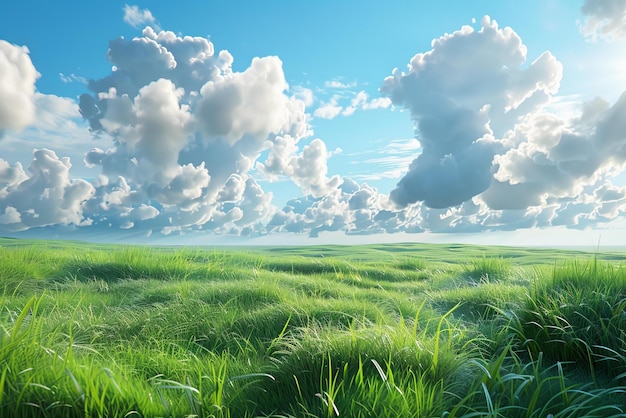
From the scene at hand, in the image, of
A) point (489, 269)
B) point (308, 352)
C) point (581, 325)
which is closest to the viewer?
point (308, 352)

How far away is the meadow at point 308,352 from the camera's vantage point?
8.87ft

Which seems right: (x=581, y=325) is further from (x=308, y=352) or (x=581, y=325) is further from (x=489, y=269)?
(x=489, y=269)

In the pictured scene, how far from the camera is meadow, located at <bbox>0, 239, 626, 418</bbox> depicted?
Answer: 8.87ft

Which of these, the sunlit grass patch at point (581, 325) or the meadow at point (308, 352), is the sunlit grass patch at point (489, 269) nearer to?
the meadow at point (308, 352)

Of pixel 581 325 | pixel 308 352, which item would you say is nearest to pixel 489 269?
pixel 581 325

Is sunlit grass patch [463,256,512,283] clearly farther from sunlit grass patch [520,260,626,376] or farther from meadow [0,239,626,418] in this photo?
sunlit grass patch [520,260,626,376]

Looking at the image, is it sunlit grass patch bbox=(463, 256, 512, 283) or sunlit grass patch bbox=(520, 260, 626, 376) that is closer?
sunlit grass patch bbox=(520, 260, 626, 376)

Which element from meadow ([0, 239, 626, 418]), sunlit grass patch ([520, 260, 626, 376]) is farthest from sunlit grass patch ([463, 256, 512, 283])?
sunlit grass patch ([520, 260, 626, 376])

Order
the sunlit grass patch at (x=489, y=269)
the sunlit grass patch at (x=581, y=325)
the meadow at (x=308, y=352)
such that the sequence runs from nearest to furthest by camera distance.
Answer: the meadow at (x=308, y=352)
the sunlit grass patch at (x=581, y=325)
the sunlit grass patch at (x=489, y=269)

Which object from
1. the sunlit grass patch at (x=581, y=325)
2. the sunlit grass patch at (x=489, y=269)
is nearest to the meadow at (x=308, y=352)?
the sunlit grass patch at (x=581, y=325)

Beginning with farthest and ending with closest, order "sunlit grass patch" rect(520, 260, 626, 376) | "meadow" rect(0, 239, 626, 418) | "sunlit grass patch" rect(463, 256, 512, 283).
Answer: "sunlit grass patch" rect(463, 256, 512, 283), "sunlit grass patch" rect(520, 260, 626, 376), "meadow" rect(0, 239, 626, 418)

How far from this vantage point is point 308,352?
3.26 metres

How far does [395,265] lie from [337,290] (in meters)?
5.32

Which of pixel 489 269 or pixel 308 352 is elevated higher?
pixel 489 269
